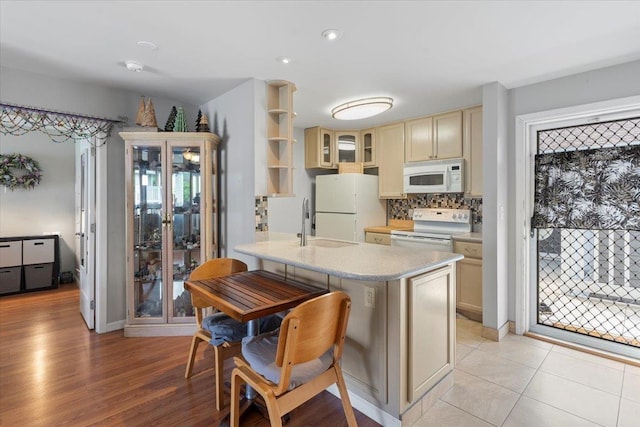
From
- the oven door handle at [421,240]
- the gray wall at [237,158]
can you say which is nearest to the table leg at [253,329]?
the gray wall at [237,158]

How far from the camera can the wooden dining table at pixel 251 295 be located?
1.58m

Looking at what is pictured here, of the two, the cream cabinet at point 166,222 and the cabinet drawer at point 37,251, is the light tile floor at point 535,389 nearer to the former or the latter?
the cream cabinet at point 166,222

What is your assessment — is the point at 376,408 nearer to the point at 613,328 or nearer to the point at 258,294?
the point at 258,294

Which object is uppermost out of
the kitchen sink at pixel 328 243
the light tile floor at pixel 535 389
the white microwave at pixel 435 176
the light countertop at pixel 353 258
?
the white microwave at pixel 435 176

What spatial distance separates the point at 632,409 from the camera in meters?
2.00

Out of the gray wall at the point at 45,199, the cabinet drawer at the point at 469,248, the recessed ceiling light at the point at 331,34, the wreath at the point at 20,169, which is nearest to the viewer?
the recessed ceiling light at the point at 331,34

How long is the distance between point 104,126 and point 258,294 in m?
2.53

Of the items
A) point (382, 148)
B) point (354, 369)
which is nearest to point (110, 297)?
point (354, 369)

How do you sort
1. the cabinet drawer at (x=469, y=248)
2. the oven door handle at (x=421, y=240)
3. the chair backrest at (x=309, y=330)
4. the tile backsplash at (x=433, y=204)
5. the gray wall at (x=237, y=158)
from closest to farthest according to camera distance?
1. the chair backrest at (x=309, y=330)
2. the gray wall at (x=237, y=158)
3. the cabinet drawer at (x=469, y=248)
4. the oven door handle at (x=421, y=240)
5. the tile backsplash at (x=433, y=204)

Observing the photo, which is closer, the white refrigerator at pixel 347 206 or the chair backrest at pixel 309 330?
the chair backrest at pixel 309 330

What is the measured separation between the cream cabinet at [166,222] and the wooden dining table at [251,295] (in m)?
1.22

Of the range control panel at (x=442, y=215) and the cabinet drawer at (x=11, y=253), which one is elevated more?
the range control panel at (x=442, y=215)

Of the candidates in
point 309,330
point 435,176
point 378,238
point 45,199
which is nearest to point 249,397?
point 309,330

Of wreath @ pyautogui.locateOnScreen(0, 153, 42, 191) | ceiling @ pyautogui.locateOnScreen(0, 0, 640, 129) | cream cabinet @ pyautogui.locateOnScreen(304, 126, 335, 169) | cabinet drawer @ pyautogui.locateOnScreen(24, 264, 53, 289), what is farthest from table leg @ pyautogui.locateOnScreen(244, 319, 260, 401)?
wreath @ pyautogui.locateOnScreen(0, 153, 42, 191)
